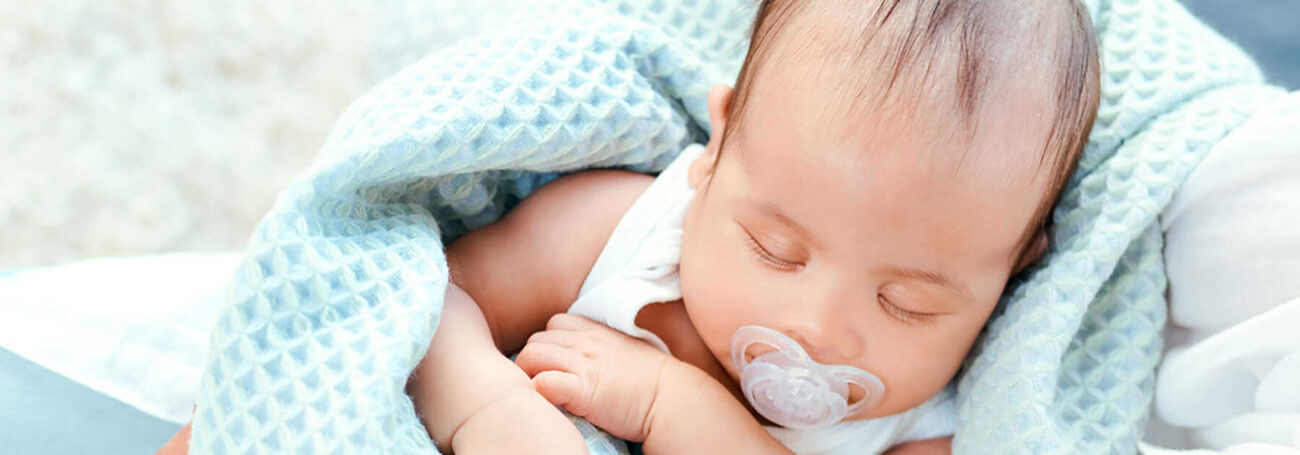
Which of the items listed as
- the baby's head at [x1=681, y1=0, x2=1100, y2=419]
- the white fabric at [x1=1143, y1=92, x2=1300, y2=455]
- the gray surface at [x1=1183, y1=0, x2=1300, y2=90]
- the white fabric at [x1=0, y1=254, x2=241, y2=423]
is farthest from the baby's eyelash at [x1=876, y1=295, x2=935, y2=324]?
the gray surface at [x1=1183, y1=0, x2=1300, y2=90]

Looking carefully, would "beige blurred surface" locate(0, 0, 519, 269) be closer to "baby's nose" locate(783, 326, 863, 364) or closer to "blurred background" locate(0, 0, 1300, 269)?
"blurred background" locate(0, 0, 1300, 269)

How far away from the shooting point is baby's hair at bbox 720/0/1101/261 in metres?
0.81

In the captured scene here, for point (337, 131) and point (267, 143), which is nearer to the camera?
point (337, 131)

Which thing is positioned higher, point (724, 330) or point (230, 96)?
point (230, 96)

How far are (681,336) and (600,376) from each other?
0.40ft

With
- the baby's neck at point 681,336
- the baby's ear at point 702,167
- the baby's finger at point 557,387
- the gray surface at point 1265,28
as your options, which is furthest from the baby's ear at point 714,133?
the gray surface at point 1265,28

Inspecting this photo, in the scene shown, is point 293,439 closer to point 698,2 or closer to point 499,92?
point 499,92

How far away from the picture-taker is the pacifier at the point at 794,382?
87cm

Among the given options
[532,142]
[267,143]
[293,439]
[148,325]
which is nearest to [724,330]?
[532,142]

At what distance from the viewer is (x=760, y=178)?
869 mm

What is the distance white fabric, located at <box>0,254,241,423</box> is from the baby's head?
1.79ft

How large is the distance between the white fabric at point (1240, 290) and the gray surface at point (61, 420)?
0.95 metres

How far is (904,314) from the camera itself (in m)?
0.87

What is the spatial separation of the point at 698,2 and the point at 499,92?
1.10ft
